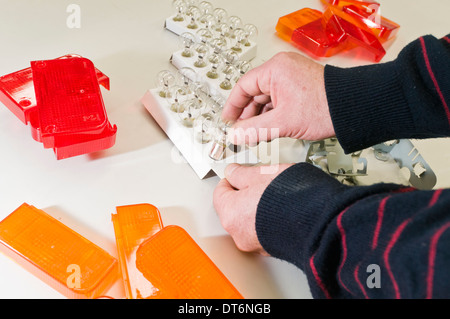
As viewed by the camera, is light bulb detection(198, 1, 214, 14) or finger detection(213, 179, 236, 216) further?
light bulb detection(198, 1, 214, 14)

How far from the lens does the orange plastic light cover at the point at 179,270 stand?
44 centimetres

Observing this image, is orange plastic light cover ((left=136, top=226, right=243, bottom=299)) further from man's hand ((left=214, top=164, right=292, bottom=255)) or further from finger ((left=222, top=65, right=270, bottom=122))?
finger ((left=222, top=65, right=270, bottom=122))

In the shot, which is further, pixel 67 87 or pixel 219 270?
pixel 67 87

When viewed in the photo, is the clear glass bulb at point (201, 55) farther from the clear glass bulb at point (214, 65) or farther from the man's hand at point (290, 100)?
the man's hand at point (290, 100)

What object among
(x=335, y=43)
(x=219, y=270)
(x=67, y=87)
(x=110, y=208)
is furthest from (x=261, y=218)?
(x=335, y=43)

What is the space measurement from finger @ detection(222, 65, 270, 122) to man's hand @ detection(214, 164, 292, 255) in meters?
0.11

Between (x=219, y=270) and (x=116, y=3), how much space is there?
623 millimetres

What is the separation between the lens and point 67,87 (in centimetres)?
56

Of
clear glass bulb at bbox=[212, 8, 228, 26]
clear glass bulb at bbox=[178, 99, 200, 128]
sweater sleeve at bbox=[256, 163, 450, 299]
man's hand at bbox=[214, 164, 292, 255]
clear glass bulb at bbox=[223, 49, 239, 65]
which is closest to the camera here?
sweater sleeve at bbox=[256, 163, 450, 299]

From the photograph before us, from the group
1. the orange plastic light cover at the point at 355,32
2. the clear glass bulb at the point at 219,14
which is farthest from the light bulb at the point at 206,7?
the orange plastic light cover at the point at 355,32

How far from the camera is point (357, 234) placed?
0.42 m

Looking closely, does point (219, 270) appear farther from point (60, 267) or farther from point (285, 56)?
point (285, 56)

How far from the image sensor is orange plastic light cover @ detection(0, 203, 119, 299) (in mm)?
432

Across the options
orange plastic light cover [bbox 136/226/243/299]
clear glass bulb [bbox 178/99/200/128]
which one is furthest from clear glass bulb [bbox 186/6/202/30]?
orange plastic light cover [bbox 136/226/243/299]
